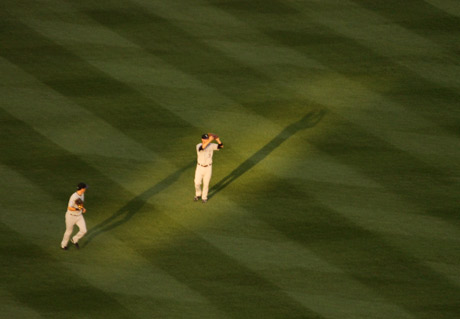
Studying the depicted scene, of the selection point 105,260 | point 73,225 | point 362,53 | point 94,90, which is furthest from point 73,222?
point 362,53

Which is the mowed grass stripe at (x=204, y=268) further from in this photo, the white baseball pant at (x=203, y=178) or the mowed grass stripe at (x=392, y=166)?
the mowed grass stripe at (x=392, y=166)

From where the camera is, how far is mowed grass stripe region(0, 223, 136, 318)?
603 inches

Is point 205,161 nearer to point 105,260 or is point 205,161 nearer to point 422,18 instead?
point 105,260

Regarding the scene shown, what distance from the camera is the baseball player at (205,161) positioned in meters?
17.5

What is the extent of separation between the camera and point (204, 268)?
53.7 feet

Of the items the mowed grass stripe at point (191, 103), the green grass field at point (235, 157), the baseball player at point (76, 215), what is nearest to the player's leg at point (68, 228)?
the baseball player at point (76, 215)

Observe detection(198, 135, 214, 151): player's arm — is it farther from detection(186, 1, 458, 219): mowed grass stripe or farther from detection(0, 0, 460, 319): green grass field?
detection(186, 1, 458, 219): mowed grass stripe

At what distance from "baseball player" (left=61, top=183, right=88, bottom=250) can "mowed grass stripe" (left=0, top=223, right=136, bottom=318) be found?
60 centimetres

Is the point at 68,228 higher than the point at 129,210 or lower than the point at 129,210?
lower

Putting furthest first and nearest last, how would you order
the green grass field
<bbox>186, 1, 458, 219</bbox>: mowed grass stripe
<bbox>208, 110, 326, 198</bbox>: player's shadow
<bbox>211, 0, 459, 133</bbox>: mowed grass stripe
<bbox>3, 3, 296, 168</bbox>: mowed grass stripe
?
<bbox>211, 0, 459, 133</bbox>: mowed grass stripe → <bbox>3, 3, 296, 168</bbox>: mowed grass stripe → <bbox>208, 110, 326, 198</bbox>: player's shadow → <bbox>186, 1, 458, 219</bbox>: mowed grass stripe → the green grass field

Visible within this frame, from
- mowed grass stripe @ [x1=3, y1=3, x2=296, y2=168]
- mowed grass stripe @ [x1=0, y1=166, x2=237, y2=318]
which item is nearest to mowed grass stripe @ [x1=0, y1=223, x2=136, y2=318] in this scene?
mowed grass stripe @ [x1=0, y1=166, x2=237, y2=318]

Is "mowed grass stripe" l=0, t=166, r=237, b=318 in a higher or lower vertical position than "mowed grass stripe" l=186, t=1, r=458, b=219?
lower

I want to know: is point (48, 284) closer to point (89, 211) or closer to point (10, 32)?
point (89, 211)

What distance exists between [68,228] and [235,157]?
16.4ft
